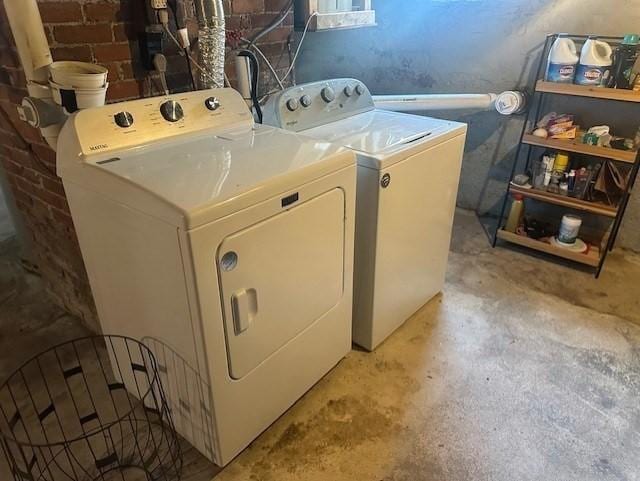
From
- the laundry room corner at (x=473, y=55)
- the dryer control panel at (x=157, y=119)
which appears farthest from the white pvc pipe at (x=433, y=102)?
the dryer control panel at (x=157, y=119)

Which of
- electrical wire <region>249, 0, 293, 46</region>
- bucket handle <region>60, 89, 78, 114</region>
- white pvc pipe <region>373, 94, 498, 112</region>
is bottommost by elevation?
white pvc pipe <region>373, 94, 498, 112</region>

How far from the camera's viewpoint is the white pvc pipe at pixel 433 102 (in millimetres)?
2608

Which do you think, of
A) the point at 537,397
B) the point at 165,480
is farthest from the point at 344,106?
the point at 165,480

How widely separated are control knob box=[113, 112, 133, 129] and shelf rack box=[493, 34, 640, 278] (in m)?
1.97

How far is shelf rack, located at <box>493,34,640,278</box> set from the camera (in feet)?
7.46

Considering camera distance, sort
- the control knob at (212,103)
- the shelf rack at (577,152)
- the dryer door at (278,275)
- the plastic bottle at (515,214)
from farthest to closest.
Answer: the plastic bottle at (515,214), the shelf rack at (577,152), the control knob at (212,103), the dryer door at (278,275)

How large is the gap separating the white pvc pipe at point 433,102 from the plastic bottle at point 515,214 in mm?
555

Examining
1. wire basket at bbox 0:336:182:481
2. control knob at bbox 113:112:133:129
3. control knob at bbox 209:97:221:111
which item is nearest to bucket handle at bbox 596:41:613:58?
control knob at bbox 209:97:221:111

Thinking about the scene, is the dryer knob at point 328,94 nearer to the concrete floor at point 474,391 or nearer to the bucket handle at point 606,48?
the concrete floor at point 474,391

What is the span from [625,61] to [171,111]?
80.0 inches

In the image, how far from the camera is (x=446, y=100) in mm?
2676

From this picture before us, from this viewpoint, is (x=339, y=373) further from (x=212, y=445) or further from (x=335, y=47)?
(x=335, y=47)

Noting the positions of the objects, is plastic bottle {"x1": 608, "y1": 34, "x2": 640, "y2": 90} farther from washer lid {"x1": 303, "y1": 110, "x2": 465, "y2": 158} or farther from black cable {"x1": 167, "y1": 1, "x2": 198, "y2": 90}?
black cable {"x1": 167, "y1": 1, "x2": 198, "y2": 90}

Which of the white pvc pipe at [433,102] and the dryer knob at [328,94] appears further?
the white pvc pipe at [433,102]
